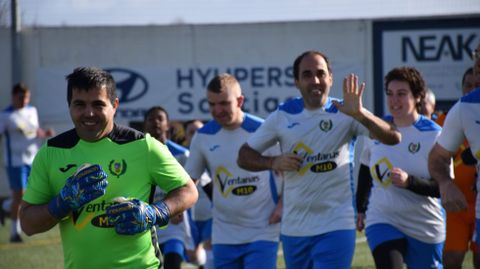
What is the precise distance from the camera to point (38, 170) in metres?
5.16

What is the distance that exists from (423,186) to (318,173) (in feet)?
2.70

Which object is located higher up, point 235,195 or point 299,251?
point 235,195

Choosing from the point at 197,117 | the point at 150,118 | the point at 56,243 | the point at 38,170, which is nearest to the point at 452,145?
the point at 38,170

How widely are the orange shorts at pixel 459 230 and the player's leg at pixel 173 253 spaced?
2.41 meters

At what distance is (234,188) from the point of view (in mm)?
8258

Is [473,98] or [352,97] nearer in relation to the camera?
[473,98]

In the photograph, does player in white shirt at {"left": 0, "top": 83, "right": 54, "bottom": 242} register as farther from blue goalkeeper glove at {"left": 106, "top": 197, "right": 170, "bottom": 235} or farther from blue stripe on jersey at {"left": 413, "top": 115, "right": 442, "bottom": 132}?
blue goalkeeper glove at {"left": 106, "top": 197, "right": 170, "bottom": 235}

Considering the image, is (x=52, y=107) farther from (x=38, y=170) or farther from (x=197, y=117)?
(x=38, y=170)

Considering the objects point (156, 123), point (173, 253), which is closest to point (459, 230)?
point (173, 253)

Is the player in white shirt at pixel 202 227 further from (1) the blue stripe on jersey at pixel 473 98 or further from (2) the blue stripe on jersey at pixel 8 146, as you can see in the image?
(2) the blue stripe on jersey at pixel 8 146

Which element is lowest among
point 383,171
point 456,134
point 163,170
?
point 383,171

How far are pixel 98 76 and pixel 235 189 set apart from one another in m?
3.30

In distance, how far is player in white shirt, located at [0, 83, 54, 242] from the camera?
52.8 feet

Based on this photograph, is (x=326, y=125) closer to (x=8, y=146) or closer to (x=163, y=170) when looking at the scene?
(x=163, y=170)
